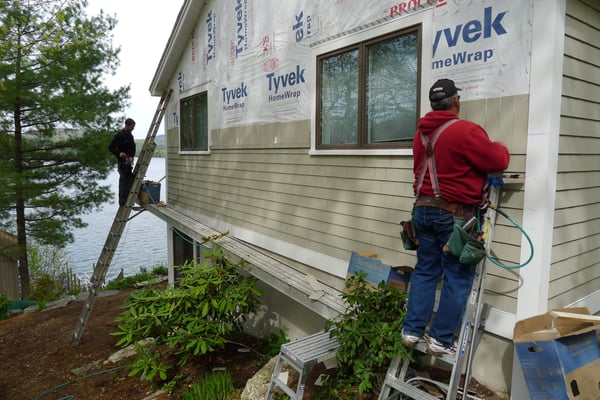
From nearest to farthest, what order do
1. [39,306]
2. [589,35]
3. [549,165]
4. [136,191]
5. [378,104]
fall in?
[549,165], [589,35], [378,104], [136,191], [39,306]

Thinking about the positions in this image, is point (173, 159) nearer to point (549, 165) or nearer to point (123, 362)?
point (123, 362)

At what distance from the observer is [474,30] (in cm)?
353

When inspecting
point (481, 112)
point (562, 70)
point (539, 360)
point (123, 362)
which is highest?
point (562, 70)

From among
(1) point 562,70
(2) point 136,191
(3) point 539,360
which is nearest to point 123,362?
(2) point 136,191

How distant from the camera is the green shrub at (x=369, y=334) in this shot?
11.3ft

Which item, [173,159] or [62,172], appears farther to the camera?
[62,172]

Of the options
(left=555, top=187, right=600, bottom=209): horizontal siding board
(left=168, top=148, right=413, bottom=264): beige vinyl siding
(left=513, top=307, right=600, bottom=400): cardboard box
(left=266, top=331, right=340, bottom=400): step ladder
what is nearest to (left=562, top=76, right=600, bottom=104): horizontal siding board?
(left=555, top=187, right=600, bottom=209): horizontal siding board

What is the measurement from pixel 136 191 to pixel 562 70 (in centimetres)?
820

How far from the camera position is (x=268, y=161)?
6477 mm

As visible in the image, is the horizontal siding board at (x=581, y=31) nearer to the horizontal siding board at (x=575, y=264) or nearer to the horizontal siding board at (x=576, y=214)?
the horizontal siding board at (x=576, y=214)

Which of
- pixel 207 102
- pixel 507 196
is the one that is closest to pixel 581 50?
pixel 507 196

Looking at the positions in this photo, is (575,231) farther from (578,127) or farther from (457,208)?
(457,208)

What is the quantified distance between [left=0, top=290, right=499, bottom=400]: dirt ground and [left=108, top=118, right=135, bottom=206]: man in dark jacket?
3093 mm

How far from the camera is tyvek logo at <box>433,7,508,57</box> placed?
337 centimetres
